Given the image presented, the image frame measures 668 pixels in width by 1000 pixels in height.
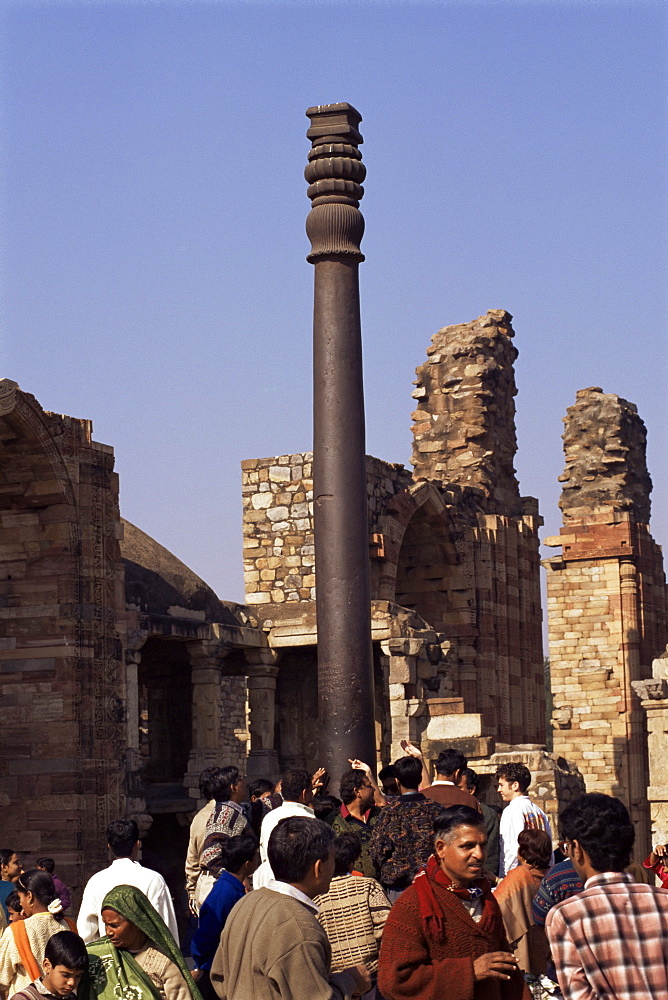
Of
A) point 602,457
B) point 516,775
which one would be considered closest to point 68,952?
point 516,775

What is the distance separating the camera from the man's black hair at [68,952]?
4.18 m

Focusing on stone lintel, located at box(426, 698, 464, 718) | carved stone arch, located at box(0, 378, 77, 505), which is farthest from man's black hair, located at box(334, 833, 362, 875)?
stone lintel, located at box(426, 698, 464, 718)

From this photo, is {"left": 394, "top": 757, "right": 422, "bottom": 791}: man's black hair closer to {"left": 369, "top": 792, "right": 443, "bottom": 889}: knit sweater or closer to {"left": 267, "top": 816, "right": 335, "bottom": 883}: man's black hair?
{"left": 369, "top": 792, "right": 443, "bottom": 889}: knit sweater

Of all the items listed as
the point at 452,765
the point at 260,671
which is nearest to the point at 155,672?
the point at 260,671

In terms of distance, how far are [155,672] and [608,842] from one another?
15307 mm

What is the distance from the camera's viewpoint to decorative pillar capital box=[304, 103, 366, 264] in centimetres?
932

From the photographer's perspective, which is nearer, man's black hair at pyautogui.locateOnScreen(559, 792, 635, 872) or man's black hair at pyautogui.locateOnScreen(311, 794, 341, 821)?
man's black hair at pyautogui.locateOnScreen(559, 792, 635, 872)

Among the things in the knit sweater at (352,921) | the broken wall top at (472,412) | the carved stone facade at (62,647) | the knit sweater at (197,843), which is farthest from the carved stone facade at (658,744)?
the knit sweater at (352,921)

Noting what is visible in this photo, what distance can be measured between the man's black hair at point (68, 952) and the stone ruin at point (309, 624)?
30.5ft

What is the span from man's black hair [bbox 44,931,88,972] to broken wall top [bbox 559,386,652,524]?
2090 cm

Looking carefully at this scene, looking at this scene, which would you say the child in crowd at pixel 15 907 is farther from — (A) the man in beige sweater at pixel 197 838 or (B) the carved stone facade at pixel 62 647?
(B) the carved stone facade at pixel 62 647

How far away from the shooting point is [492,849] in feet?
22.4

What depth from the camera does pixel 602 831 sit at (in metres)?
3.52

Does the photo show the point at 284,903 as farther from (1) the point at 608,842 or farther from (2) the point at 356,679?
(2) the point at 356,679
